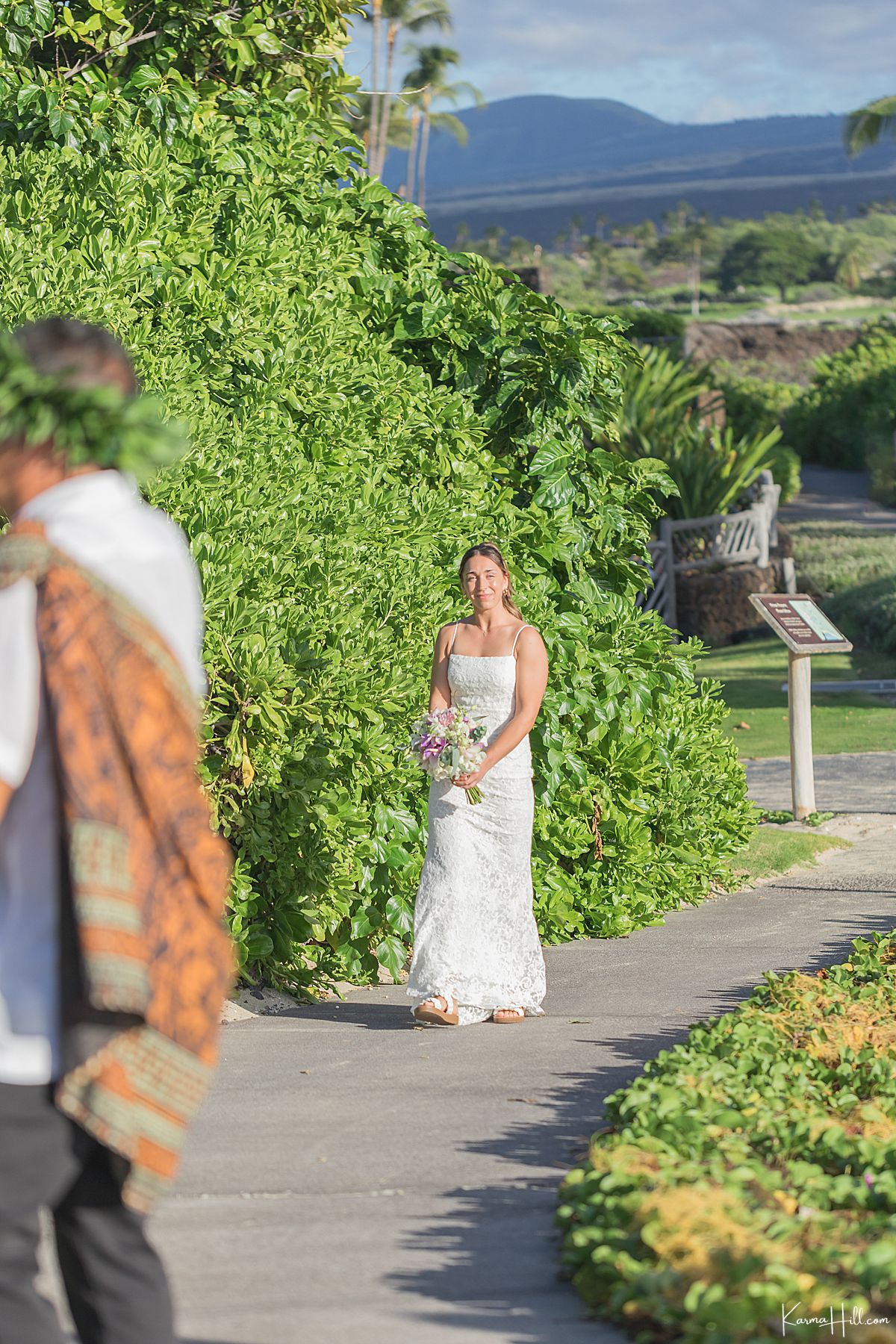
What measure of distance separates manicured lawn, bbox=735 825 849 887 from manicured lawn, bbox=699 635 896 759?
3816 millimetres

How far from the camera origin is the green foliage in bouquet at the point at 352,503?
20.0 feet

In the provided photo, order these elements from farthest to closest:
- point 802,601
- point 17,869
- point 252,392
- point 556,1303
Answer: point 802,601, point 252,392, point 556,1303, point 17,869

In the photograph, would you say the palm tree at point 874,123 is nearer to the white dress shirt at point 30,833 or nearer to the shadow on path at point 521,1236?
the shadow on path at point 521,1236

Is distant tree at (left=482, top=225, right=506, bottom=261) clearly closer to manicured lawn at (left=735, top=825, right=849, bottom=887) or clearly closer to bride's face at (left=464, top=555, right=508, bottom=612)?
manicured lawn at (left=735, top=825, right=849, bottom=887)

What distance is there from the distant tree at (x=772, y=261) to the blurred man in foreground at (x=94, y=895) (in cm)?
15185

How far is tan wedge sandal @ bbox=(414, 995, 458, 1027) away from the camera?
19.5 ft

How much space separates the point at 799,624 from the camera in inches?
412

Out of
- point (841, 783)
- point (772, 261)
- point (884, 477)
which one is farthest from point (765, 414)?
point (772, 261)

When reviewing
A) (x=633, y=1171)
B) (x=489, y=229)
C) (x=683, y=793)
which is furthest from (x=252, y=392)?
(x=489, y=229)

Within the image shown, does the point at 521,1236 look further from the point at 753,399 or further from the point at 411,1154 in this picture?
the point at 753,399

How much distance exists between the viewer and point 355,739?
6.23 m

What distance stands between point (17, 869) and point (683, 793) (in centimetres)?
610

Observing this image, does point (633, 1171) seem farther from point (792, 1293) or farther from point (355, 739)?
point (355, 739)

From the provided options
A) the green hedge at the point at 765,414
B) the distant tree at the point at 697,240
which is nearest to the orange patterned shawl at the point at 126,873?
the green hedge at the point at 765,414
